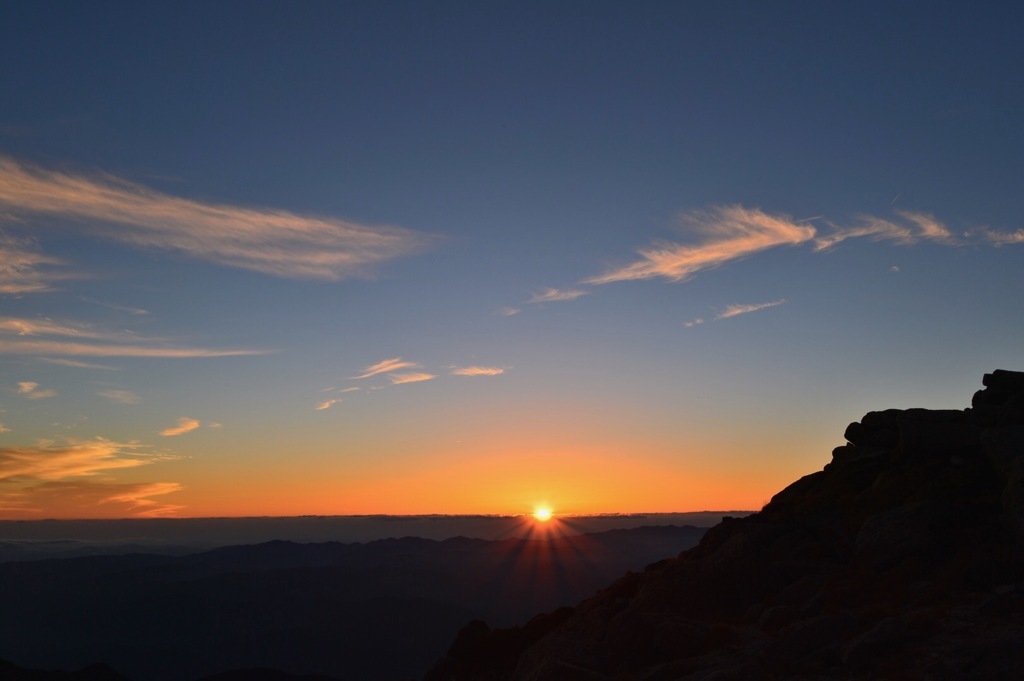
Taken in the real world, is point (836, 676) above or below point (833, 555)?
below

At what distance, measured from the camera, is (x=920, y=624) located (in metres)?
22.1

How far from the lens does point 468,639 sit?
4519 cm

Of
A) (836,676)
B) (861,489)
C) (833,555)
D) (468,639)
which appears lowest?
(468,639)

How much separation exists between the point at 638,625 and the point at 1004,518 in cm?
1403

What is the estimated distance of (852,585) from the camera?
89.7 ft

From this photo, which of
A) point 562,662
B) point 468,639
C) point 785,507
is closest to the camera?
point 562,662

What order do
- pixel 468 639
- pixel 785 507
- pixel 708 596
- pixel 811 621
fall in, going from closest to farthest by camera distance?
pixel 811 621, pixel 708 596, pixel 785 507, pixel 468 639

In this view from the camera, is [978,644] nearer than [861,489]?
Yes

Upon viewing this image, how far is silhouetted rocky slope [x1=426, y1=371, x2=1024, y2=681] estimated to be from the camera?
21625 mm

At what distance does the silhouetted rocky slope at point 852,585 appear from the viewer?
70.9 feet

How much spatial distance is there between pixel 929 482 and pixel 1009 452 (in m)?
3.40

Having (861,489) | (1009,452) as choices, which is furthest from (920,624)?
(861,489)

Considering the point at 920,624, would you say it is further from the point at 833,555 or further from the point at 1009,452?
the point at 1009,452

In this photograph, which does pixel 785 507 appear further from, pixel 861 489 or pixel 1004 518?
pixel 1004 518
